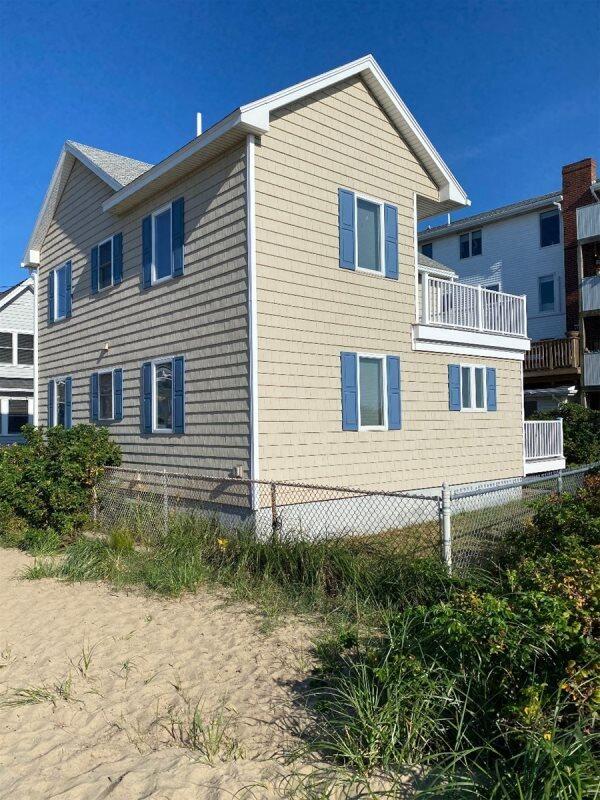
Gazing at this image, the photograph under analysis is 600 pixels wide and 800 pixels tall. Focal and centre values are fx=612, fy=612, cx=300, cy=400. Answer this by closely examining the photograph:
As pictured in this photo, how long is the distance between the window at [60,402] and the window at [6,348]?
13.0 meters

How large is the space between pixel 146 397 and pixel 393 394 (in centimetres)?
525

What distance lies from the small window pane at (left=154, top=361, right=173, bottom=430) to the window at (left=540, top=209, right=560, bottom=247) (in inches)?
790

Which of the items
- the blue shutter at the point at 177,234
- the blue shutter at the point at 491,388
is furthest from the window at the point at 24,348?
the blue shutter at the point at 491,388

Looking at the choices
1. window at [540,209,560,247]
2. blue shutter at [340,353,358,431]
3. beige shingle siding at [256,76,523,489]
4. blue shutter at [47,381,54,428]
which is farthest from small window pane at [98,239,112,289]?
window at [540,209,560,247]

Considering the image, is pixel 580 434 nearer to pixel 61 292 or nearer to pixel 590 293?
pixel 590 293

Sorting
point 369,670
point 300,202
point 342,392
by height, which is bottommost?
point 369,670

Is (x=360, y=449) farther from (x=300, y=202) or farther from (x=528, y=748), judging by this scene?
(x=528, y=748)

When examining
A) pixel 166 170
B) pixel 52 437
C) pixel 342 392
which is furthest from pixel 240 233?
pixel 52 437

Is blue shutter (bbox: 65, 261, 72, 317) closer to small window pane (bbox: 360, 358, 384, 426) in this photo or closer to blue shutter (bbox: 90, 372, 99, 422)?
blue shutter (bbox: 90, 372, 99, 422)

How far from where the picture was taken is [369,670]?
4.20 meters

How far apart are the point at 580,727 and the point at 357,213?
35.6 ft

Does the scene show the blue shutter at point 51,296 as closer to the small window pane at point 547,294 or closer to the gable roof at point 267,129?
the gable roof at point 267,129

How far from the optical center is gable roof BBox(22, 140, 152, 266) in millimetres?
14750

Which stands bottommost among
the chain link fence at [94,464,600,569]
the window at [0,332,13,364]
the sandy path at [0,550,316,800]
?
the sandy path at [0,550,316,800]
